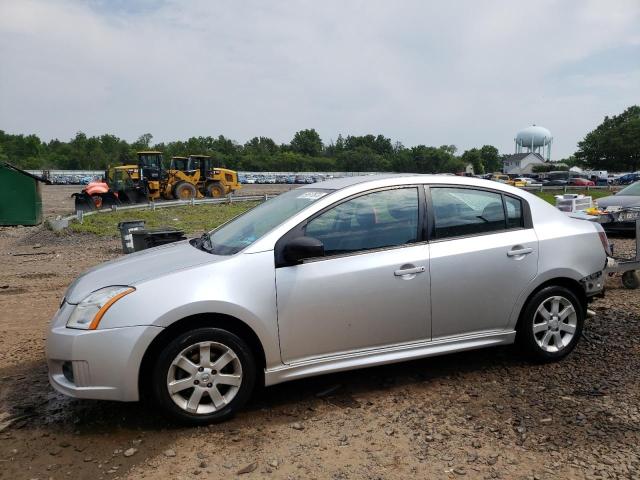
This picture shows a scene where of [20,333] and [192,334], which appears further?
[20,333]

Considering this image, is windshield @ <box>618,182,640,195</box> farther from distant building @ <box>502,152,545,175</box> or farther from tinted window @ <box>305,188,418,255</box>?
distant building @ <box>502,152,545,175</box>

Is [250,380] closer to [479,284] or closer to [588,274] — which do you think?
[479,284]

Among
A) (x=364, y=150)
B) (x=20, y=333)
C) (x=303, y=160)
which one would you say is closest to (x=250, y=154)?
(x=303, y=160)

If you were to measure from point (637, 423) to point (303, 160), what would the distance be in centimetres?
10170

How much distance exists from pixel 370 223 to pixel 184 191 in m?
24.0

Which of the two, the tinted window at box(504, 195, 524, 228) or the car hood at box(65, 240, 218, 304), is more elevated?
the tinted window at box(504, 195, 524, 228)

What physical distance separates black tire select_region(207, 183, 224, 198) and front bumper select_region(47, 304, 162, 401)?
26.1 metres

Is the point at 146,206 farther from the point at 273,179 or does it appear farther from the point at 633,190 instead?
the point at 273,179

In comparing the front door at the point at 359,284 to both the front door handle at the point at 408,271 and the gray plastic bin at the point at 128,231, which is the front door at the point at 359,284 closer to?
the front door handle at the point at 408,271

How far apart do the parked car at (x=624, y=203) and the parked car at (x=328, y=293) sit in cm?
693

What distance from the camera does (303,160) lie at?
103688 mm

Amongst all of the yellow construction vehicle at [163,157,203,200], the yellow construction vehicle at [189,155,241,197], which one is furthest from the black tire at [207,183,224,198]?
the yellow construction vehicle at [163,157,203,200]

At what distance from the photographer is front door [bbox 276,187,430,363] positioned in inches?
145

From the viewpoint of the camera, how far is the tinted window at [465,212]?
4.23 metres
